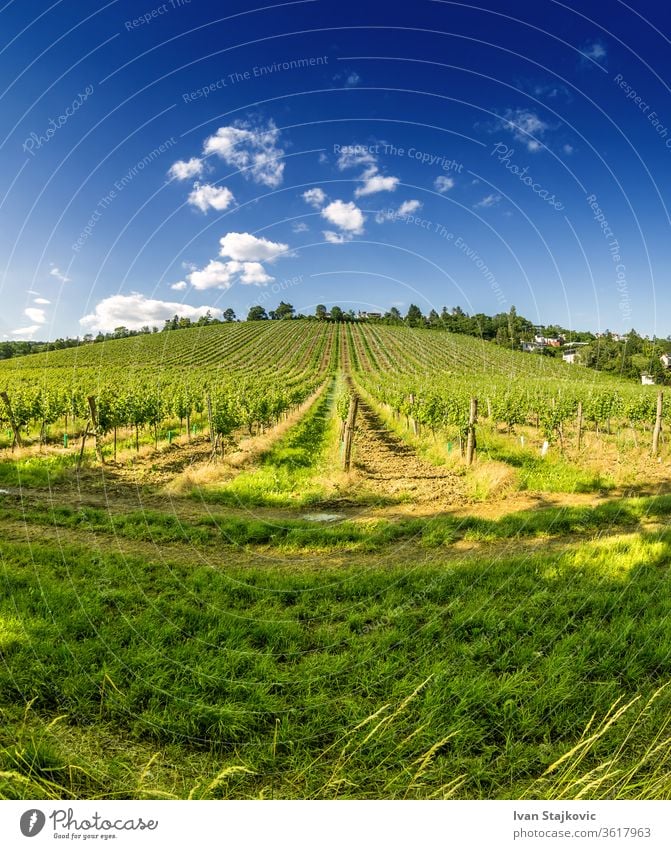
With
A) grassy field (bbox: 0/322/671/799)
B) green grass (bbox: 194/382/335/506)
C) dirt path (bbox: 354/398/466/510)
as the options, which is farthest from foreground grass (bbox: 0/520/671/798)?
dirt path (bbox: 354/398/466/510)

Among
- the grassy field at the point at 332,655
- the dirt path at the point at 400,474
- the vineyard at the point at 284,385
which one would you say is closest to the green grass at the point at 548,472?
the vineyard at the point at 284,385

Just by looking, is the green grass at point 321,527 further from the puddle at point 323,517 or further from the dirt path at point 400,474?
the dirt path at point 400,474

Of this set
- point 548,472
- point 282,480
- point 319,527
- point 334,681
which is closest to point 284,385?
point 282,480

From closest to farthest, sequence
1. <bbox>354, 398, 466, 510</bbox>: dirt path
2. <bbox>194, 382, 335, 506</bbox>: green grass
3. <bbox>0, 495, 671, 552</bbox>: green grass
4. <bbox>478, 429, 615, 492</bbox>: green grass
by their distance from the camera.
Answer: <bbox>0, 495, 671, 552</bbox>: green grass
<bbox>194, 382, 335, 506</bbox>: green grass
<bbox>354, 398, 466, 510</bbox>: dirt path
<bbox>478, 429, 615, 492</bbox>: green grass

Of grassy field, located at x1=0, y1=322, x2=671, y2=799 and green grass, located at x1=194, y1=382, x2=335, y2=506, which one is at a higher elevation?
green grass, located at x1=194, y1=382, x2=335, y2=506

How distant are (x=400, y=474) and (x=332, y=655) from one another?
35.3ft

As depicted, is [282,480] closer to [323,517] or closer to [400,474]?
[323,517]

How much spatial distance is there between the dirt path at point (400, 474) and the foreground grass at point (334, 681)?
578 cm

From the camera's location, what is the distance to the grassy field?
318cm

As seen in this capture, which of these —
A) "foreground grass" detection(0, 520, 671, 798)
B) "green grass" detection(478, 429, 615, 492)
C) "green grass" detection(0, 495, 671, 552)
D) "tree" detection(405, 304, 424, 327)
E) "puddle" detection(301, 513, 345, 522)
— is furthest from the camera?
"tree" detection(405, 304, 424, 327)

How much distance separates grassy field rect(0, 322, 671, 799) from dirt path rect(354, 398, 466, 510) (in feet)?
7.19

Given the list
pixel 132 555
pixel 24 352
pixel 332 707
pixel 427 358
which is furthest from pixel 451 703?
pixel 24 352

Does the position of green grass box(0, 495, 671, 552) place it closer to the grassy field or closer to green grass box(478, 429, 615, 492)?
the grassy field

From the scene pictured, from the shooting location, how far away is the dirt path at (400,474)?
1223cm
